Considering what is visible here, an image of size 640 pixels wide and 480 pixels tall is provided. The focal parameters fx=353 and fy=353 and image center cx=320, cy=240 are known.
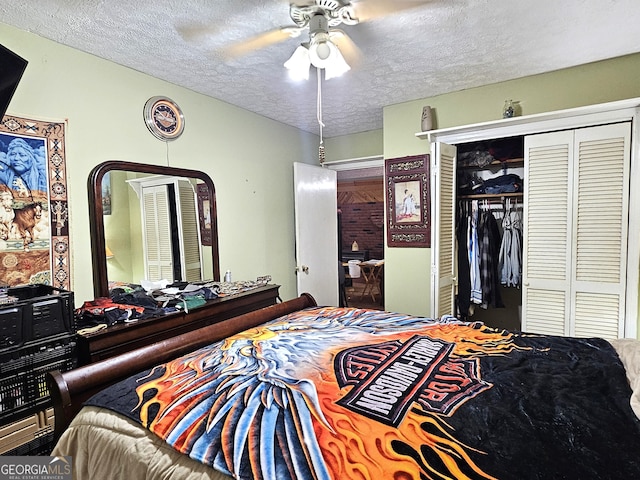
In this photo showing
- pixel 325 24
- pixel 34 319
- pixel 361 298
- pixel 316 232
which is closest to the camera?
pixel 34 319

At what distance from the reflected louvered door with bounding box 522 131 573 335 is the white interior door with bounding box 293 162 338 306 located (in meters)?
2.05

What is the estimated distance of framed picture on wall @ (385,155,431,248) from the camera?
128 inches

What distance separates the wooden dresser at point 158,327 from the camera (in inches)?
68.5

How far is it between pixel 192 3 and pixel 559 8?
182cm

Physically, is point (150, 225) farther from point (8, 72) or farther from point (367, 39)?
point (367, 39)

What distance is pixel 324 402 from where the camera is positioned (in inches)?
43.4

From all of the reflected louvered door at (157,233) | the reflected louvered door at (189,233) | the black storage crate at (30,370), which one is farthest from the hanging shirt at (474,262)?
the black storage crate at (30,370)

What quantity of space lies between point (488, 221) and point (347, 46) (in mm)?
2045

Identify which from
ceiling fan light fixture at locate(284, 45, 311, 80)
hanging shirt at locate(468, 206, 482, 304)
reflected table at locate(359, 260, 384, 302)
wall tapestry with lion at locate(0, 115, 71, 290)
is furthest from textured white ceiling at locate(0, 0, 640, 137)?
reflected table at locate(359, 260, 384, 302)

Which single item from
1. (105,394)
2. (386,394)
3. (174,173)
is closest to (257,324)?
(105,394)

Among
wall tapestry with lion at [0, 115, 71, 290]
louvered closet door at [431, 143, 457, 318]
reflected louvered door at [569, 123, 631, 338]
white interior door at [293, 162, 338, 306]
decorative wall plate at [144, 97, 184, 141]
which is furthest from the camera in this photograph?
white interior door at [293, 162, 338, 306]

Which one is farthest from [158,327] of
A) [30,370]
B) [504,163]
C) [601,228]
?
[504,163]

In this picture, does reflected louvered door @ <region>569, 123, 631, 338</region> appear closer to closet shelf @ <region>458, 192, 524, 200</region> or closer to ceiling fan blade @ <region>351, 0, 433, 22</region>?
closet shelf @ <region>458, 192, 524, 200</region>

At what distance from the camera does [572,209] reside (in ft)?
8.31
